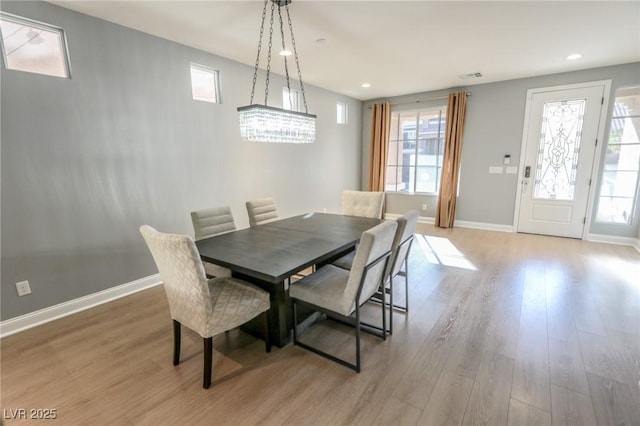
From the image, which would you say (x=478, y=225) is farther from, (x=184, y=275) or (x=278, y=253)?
(x=184, y=275)

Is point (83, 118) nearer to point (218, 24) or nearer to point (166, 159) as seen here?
point (166, 159)

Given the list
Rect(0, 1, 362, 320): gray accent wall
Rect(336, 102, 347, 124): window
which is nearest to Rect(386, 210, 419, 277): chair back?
Rect(0, 1, 362, 320): gray accent wall

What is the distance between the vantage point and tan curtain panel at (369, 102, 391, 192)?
611 cm

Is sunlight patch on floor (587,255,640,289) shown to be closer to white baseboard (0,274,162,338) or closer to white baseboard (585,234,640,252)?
white baseboard (585,234,640,252)

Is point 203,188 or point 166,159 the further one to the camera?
point 203,188

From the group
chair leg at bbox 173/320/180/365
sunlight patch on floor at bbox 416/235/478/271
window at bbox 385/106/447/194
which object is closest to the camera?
chair leg at bbox 173/320/180/365

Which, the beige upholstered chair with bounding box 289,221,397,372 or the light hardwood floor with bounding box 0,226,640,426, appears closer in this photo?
the light hardwood floor with bounding box 0,226,640,426

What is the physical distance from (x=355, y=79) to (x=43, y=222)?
14.0 feet

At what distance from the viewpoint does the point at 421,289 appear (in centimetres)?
301

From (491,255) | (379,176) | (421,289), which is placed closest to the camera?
(421,289)

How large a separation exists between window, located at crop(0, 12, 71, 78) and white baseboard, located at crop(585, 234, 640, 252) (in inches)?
271

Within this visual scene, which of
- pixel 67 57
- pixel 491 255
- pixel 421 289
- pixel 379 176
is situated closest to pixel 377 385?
pixel 421 289

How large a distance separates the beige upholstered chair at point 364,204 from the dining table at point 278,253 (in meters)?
0.65

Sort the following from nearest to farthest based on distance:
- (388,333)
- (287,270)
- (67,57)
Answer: (287,270) → (388,333) → (67,57)
